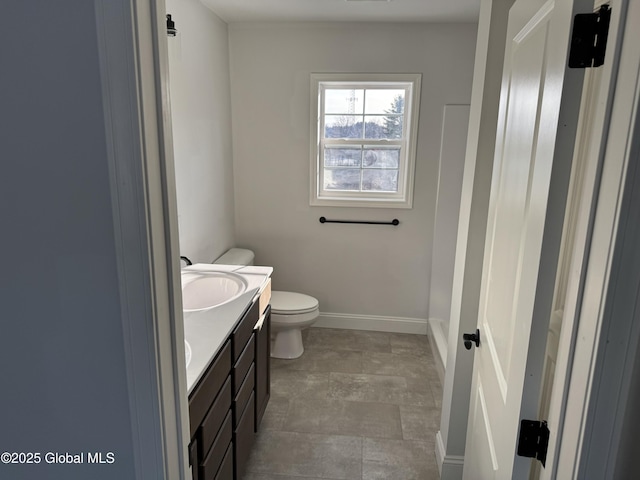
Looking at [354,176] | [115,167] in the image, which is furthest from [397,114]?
[115,167]

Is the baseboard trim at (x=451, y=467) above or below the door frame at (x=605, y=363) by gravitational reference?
below

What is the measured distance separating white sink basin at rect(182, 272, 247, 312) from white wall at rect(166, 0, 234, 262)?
0.35 meters

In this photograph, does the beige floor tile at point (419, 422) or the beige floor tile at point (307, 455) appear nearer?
the beige floor tile at point (307, 455)

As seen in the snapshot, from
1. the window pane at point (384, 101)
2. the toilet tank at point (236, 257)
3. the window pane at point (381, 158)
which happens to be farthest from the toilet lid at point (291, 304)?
the window pane at point (384, 101)

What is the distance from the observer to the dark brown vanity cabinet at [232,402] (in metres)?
1.38

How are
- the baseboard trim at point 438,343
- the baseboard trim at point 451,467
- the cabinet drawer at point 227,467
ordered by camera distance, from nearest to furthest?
the cabinet drawer at point 227,467 → the baseboard trim at point 451,467 → the baseboard trim at point 438,343

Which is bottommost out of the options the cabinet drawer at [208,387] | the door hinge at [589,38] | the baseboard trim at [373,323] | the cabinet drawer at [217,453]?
the baseboard trim at [373,323]

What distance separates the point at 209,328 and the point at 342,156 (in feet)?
7.16

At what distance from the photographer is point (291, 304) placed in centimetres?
305

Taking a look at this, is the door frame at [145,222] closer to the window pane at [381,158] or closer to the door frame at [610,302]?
the door frame at [610,302]

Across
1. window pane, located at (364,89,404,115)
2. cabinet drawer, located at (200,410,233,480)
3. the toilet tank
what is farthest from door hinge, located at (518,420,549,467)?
window pane, located at (364,89,404,115)

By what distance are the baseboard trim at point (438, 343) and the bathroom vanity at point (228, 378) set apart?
127 centimetres

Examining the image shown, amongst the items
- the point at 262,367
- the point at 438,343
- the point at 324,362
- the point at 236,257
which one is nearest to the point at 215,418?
the point at 262,367


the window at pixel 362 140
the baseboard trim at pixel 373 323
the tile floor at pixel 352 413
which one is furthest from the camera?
the baseboard trim at pixel 373 323
